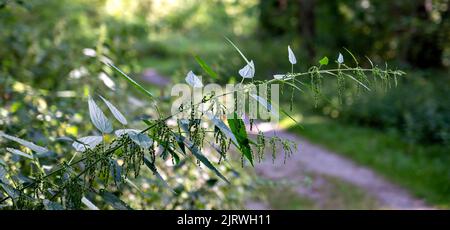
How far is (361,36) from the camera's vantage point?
18266 mm

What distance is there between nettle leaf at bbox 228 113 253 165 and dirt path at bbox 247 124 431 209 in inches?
205

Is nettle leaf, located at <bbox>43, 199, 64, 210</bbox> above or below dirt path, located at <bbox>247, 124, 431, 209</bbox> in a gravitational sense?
below

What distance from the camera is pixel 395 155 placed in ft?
30.2

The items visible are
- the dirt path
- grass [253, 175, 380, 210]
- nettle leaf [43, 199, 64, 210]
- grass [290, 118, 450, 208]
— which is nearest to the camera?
nettle leaf [43, 199, 64, 210]

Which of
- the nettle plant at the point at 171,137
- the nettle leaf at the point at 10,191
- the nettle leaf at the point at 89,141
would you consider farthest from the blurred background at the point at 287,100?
the nettle leaf at the point at 10,191

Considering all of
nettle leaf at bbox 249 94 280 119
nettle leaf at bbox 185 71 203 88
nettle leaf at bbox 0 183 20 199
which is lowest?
nettle leaf at bbox 0 183 20 199

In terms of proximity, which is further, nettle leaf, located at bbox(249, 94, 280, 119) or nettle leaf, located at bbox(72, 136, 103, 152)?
nettle leaf, located at bbox(72, 136, 103, 152)

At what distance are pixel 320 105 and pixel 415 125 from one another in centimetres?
342

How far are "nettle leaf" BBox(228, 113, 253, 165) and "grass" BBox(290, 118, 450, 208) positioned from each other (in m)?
6.08

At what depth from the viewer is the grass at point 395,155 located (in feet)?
25.4

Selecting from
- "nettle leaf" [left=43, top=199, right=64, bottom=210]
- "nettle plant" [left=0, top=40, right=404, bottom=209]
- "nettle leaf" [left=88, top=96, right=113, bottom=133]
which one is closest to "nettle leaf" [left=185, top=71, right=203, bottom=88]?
"nettle plant" [left=0, top=40, right=404, bottom=209]

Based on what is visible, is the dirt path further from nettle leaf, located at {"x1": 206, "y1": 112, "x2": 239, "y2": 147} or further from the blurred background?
nettle leaf, located at {"x1": 206, "y1": 112, "x2": 239, "y2": 147}

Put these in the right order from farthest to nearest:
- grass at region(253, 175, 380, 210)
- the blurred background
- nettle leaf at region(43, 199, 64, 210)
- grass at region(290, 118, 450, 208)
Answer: grass at region(290, 118, 450, 208) < grass at region(253, 175, 380, 210) < the blurred background < nettle leaf at region(43, 199, 64, 210)

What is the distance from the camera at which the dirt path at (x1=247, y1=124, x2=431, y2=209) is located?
7.41m
